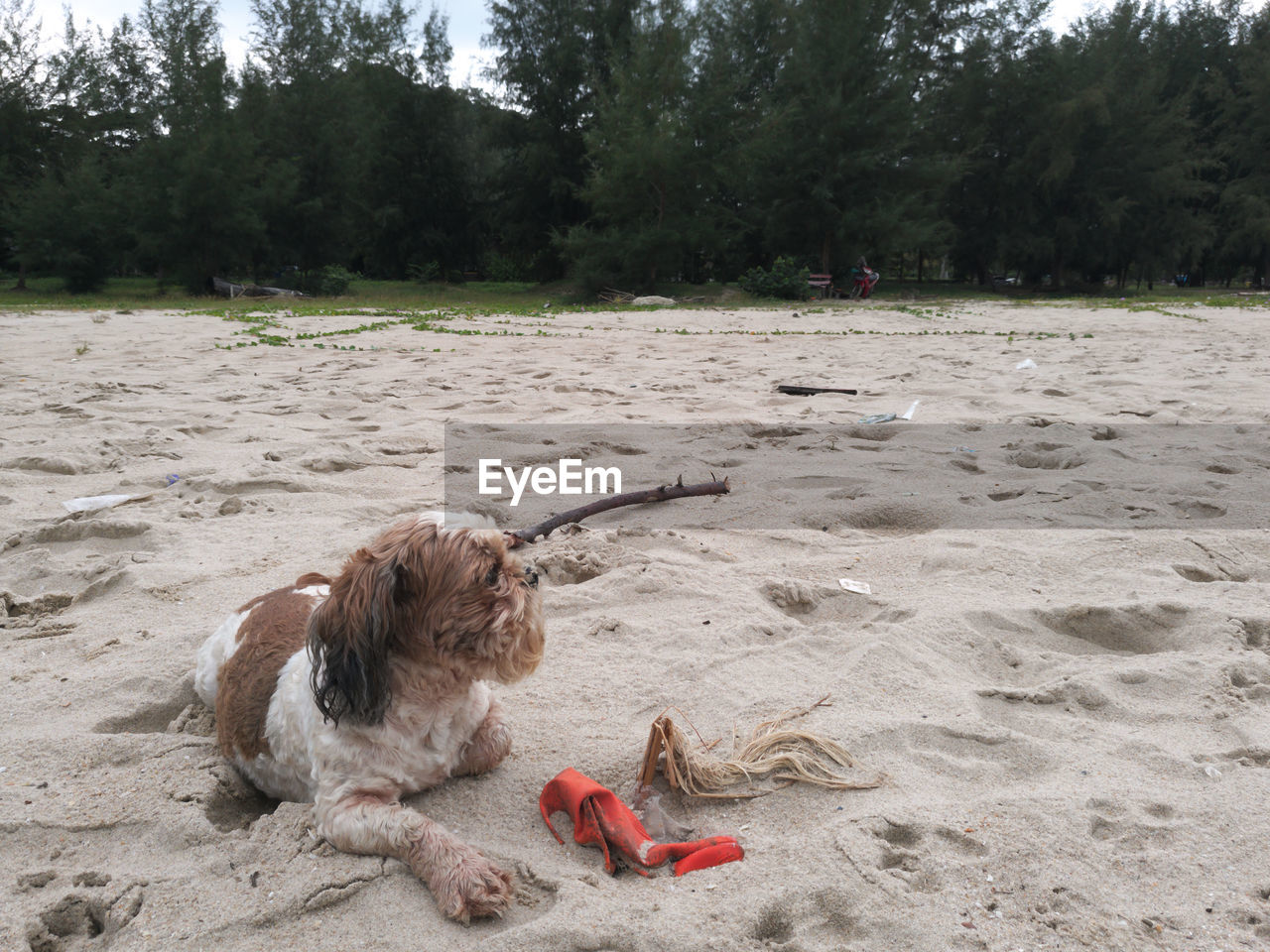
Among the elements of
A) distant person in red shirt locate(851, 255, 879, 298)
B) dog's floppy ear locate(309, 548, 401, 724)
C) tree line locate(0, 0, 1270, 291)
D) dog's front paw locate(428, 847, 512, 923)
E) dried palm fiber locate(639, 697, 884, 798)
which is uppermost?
tree line locate(0, 0, 1270, 291)

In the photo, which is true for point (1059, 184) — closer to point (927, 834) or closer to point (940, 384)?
point (940, 384)

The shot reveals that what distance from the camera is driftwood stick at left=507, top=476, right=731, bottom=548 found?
167 inches

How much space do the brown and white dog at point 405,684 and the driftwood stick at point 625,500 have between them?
172cm

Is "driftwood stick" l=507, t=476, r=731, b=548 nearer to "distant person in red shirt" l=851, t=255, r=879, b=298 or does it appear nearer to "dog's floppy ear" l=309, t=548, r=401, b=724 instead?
"dog's floppy ear" l=309, t=548, r=401, b=724

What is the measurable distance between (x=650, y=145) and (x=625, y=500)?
2353 centimetres

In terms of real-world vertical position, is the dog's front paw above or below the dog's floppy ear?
below

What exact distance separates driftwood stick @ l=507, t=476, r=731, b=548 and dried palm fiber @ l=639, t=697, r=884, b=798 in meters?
1.72

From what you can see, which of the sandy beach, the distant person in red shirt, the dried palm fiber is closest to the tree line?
the distant person in red shirt

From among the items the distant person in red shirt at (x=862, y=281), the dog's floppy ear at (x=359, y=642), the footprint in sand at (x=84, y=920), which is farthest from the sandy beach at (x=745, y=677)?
the distant person in red shirt at (x=862, y=281)

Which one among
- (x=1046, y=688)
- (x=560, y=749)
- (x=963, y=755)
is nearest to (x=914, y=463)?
(x=1046, y=688)

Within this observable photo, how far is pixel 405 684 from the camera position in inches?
89.8

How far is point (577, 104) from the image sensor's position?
104ft

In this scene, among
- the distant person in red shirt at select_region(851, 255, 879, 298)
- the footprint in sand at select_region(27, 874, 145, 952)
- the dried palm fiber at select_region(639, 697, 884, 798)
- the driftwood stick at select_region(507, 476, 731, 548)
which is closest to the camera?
the footprint in sand at select_region(27, 874, 145, 952)

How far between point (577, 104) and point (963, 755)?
3265 cm
